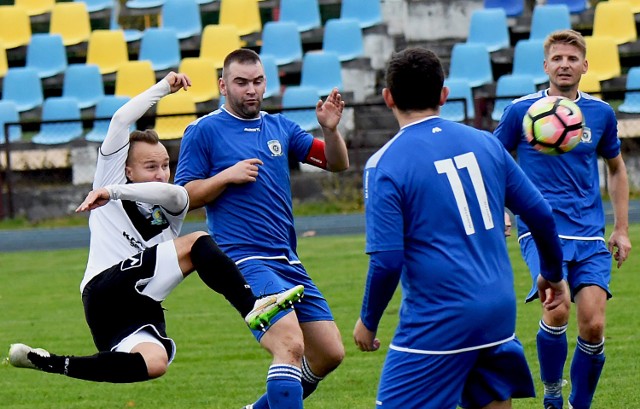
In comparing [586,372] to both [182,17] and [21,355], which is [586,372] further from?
[182,17]

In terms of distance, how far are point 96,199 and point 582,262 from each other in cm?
280

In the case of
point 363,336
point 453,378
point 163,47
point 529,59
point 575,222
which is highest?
point 363,336

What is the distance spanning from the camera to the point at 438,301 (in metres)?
4.80

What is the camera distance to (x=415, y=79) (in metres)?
4.75

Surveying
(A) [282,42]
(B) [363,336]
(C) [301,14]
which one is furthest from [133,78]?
(B) [363,336]

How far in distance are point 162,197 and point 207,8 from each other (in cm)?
1637

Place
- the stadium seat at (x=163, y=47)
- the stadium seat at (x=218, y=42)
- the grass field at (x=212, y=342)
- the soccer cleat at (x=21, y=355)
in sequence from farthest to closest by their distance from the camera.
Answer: the stadium seat at (x=163, y=47) < the stadium seat at (x=218, y=42) < the grass field at (x=212, y=342) < the soccer cleat at (x=21, y=355)

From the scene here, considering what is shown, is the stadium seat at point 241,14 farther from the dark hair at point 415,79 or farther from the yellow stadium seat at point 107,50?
the dark hair at point 415,79

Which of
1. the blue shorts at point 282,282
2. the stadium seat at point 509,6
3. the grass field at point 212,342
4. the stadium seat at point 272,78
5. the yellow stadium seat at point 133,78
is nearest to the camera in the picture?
the blue shorts at point 282,282

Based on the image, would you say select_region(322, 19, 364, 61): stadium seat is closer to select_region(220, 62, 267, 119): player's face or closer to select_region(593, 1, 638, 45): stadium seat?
select_region(593, 1, 638, 45): stadium seat

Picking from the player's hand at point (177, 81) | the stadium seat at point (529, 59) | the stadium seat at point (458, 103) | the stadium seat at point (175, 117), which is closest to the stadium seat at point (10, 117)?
the stadium seat at point (175, 117)

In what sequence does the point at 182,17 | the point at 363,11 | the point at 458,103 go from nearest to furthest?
1. the point at 458,103
2. the point at 363,11
3. the point at 182,17

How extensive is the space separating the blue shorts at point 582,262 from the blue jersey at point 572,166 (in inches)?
2.1

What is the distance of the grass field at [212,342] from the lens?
8023 mm
